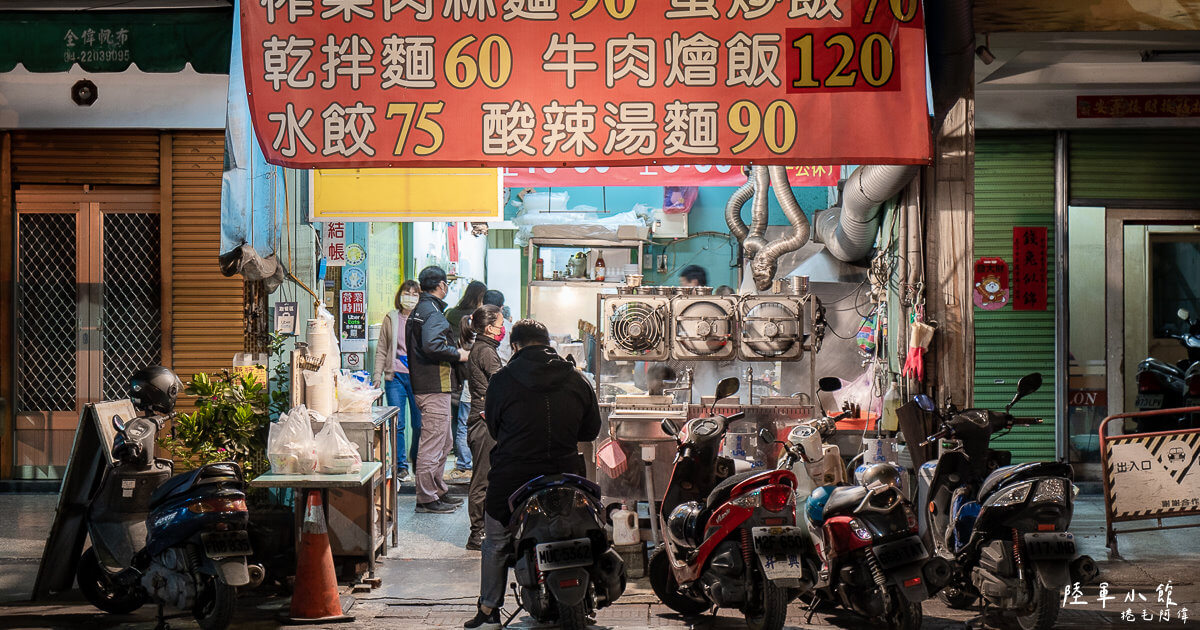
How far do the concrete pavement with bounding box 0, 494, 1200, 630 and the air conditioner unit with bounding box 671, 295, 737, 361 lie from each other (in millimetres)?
1946

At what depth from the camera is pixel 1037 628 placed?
5.76 meters

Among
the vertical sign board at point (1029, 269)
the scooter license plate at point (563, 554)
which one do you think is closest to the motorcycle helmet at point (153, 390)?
the scooter license plate at point (563, 554)

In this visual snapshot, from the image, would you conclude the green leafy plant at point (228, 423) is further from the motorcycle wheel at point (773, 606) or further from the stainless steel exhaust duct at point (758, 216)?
the stainless steel exhaust duct at point (758, 216)

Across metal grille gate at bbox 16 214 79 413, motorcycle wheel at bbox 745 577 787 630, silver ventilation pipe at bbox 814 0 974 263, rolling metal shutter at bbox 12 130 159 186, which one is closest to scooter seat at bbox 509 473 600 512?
motorcycle wheel at bbox 745 577 787 630

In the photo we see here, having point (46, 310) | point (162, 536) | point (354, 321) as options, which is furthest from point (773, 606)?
point (46, 310)

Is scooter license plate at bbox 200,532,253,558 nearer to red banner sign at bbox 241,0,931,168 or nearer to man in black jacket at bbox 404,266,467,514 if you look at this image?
red banner sign at bbox 241,0,931,168

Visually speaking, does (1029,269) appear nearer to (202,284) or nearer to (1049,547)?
(1049,547)

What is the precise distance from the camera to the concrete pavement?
6383 mm

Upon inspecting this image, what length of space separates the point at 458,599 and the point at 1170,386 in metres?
8.23

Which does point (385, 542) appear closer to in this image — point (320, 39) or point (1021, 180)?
point (320, 39)

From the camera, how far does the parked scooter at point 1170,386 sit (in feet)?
35.4

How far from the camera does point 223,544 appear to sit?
5.79m

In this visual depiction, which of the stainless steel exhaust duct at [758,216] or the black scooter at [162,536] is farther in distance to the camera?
the stainless steel exhaust duct at [758,216]

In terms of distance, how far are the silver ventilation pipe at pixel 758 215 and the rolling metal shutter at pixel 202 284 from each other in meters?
5.48
